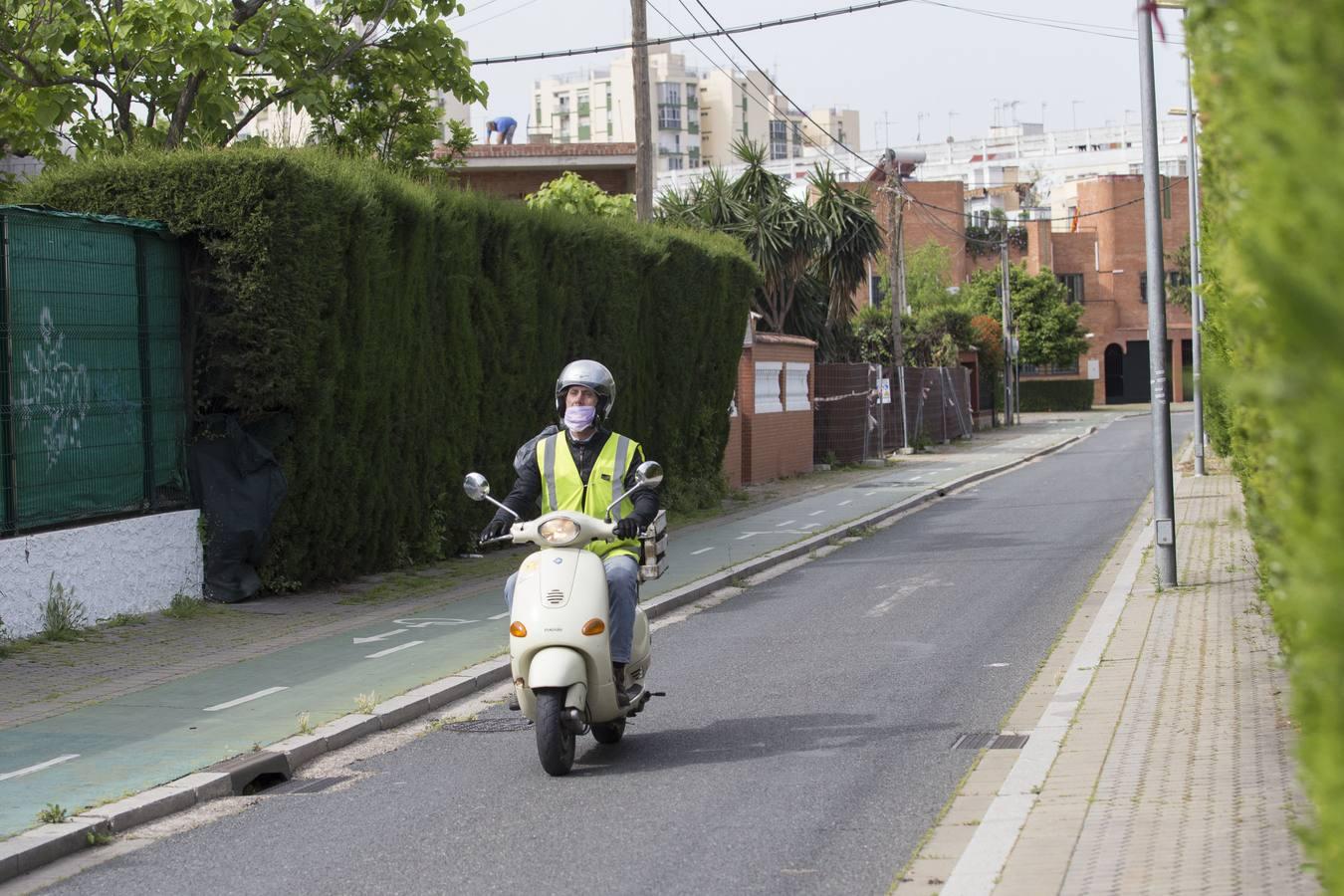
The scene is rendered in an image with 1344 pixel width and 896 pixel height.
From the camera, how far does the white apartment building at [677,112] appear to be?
155 m

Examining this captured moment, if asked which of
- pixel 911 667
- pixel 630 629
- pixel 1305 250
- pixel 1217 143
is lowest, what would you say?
pixel 911 667

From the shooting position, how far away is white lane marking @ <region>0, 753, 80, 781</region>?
25.0 ft

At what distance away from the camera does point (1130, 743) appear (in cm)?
745

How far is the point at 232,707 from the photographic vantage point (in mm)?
9312

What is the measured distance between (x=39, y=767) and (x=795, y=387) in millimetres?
25069

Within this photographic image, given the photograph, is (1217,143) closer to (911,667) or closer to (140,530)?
(911,667)

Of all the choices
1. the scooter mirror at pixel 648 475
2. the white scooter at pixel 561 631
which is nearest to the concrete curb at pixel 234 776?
the white scooter at pixel 561 631

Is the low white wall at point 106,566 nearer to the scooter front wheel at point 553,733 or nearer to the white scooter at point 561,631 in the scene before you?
the white scooter at point 561,631

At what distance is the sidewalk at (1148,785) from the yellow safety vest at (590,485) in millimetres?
2124

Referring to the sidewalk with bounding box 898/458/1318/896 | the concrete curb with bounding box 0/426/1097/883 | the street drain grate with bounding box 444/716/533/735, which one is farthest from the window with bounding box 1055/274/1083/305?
the street drain grate with bounding box 444/716/533/735

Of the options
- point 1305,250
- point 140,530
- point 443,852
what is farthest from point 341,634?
point 1305,250

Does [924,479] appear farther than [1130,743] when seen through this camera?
Yes

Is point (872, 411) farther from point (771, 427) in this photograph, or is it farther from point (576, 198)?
point (576, 198)

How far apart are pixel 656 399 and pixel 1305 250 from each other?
20460mm
